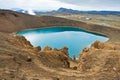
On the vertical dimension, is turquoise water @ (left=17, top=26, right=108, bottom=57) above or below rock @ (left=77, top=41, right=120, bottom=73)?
below

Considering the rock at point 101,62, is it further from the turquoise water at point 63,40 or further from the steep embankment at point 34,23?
the steep embankment at point 34,23

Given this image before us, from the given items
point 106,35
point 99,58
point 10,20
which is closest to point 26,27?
point 10,20

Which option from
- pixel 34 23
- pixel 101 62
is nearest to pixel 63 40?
pixel 34 23

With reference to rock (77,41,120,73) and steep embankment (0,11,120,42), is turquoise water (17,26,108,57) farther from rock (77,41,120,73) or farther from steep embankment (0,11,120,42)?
rock (77,41,120,73)

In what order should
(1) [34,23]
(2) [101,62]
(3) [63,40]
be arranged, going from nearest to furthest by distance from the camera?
1. (2) [101,62]
2. (3) [63,40]
3. (1) [34,23]

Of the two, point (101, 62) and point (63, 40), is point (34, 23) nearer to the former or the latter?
point (63, 40)

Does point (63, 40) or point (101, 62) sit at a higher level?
point (101, 62)

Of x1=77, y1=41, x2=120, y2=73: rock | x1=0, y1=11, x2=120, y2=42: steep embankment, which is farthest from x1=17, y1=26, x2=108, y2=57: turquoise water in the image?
x1=77, y1=41, x2=120, y2=73: rock

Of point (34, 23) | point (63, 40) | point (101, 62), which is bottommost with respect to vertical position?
point (63, 40)

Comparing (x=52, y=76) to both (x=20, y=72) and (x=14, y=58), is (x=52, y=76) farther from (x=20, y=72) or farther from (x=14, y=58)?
(x=14, y=58)
